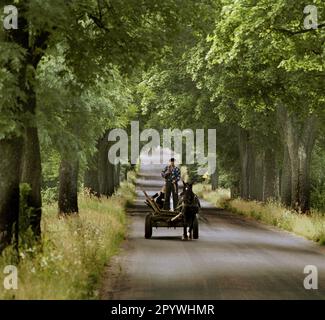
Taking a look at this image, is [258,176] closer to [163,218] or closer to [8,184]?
[163,218]

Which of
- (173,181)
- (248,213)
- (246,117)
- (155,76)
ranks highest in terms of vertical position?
(155,76)

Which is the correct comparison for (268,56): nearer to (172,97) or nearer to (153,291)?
(153,291)

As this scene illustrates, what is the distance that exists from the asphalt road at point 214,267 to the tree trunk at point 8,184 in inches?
84.4

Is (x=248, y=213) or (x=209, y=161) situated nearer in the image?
(x=248, y=213)

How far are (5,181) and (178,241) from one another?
982cm

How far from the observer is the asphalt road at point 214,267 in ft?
41.3

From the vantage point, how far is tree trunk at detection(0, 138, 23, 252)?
13177 mm

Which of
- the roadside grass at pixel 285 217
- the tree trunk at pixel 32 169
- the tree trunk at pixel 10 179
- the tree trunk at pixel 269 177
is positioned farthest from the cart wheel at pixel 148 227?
the tree trunk at pixel 269 177

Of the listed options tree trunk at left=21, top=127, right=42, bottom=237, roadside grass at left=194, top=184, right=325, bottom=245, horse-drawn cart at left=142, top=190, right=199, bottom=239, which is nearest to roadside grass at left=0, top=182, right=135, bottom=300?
tree trunk at left=21, top=127, right=42, bottom=237

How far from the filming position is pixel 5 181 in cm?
1318

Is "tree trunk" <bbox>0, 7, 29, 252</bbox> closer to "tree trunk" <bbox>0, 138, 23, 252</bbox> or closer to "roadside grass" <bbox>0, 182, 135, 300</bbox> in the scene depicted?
"tree trunk" <bbox>0, 138, 23, 252</bbox>

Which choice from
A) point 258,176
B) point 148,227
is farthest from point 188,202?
point 258,176

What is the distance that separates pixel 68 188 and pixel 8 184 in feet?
38.4

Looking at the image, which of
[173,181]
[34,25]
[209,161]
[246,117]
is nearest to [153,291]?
[34,25]
